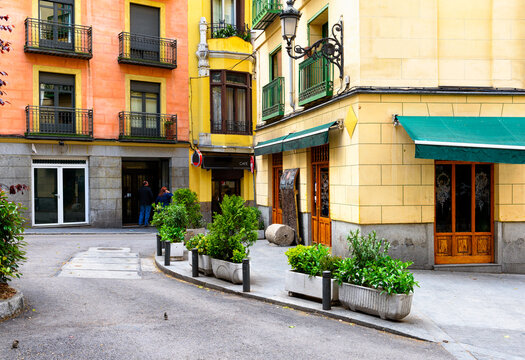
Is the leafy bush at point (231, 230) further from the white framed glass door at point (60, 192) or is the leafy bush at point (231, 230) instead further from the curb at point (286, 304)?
the white framed glass door at point (60, 192)

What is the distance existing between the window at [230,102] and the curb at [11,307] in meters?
17.9

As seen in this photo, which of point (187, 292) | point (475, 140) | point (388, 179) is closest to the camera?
point (187, 292)

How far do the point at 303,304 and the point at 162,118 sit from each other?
17205 mm

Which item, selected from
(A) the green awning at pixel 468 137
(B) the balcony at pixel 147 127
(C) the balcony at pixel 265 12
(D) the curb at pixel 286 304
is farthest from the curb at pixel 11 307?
(B) the balcony at pixel 147 127

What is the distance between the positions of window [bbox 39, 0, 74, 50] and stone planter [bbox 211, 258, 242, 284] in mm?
15235

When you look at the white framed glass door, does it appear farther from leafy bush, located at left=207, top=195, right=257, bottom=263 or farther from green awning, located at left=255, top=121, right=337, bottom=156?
leafy bush, located at left=207, top=195, right=257, bottom=263

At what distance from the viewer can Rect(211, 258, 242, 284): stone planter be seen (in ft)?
31.4

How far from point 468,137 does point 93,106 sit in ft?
55.1

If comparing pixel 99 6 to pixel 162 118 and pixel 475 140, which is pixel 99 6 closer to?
pixel 162 118

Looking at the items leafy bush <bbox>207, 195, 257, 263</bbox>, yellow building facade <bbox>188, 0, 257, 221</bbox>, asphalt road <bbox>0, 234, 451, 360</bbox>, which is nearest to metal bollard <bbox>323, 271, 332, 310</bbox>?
asphalt road <bbox>0, 234, 451, 360</bbox>

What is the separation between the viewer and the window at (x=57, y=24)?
826 inches

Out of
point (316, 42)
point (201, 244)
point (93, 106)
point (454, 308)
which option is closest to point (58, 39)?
point (93, 106)

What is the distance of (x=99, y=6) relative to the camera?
73.2 ft

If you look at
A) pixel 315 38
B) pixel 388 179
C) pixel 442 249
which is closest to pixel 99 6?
pixel 315 38
